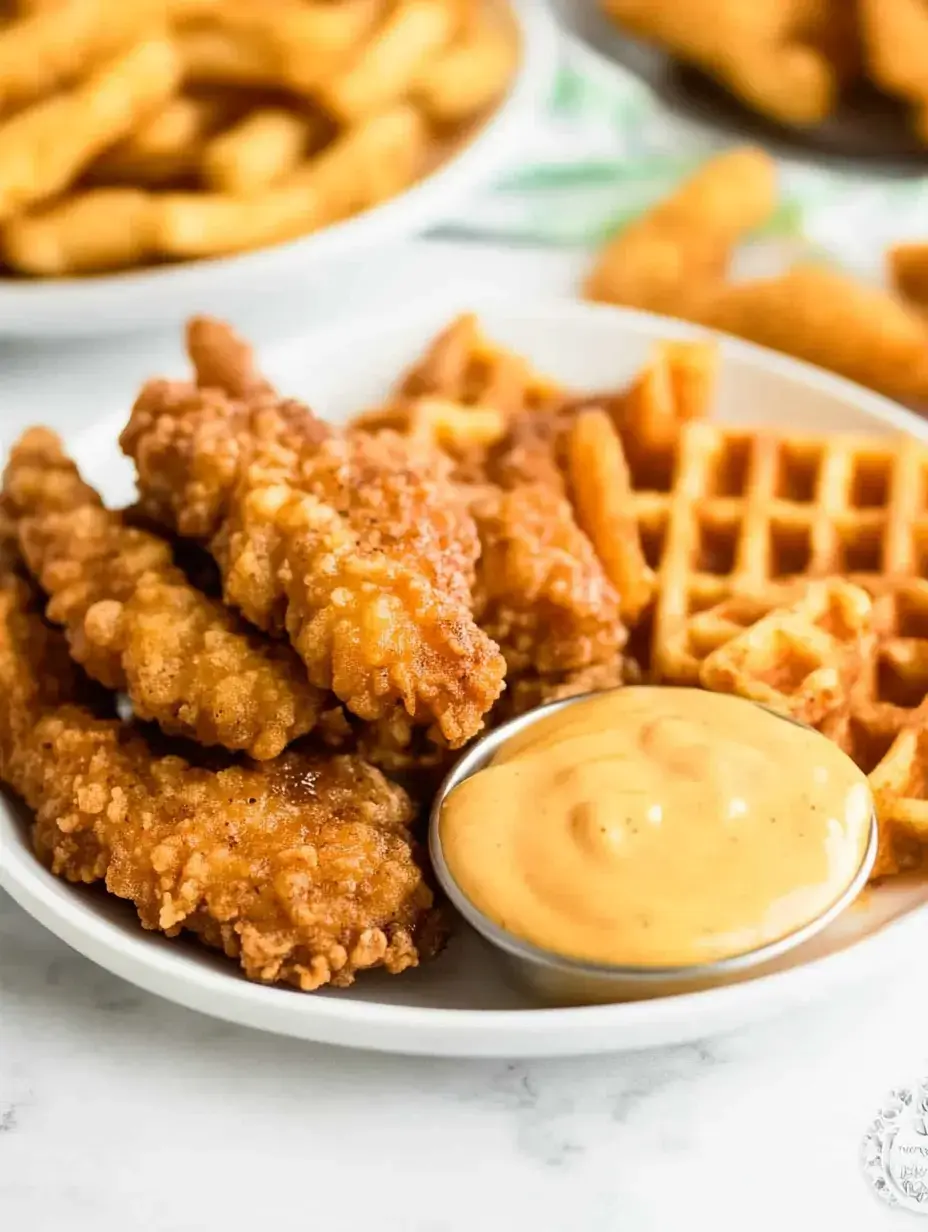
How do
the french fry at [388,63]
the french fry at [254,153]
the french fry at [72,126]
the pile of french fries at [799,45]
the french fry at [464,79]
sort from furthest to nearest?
1. the pile of french fries at [799,45]
2. the french fry at [464,79]
3. the french fry at [388,63]
4. the french fry at [254,153]
5. the french fry at [72,126]

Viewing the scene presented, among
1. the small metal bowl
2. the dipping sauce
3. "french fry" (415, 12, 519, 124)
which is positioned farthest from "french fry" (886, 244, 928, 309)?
the small metal bowl

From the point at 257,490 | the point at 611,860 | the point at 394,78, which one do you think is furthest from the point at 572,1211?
the point at 394,78

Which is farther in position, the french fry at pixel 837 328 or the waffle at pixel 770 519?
the french fry at pixel 837 328

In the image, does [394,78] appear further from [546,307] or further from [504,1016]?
[504,1016]

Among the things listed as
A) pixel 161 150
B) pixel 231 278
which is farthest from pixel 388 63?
pixel 231 278

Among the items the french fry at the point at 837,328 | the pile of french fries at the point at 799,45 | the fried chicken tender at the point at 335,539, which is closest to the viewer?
the fried chicken tender at the point at 335,539

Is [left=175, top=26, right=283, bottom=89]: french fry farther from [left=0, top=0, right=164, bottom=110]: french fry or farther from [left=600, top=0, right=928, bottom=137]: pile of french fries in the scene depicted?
[left=600, top=0, right=928, bottom=137]: pile of french fries

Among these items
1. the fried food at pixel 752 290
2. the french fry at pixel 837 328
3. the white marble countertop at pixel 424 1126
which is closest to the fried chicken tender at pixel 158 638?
the white marble countertop at pixel 424 1126

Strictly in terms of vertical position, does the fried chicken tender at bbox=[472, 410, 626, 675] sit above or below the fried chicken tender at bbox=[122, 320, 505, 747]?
below

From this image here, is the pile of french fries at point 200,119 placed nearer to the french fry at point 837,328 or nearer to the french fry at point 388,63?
the french fry at point 388,63
